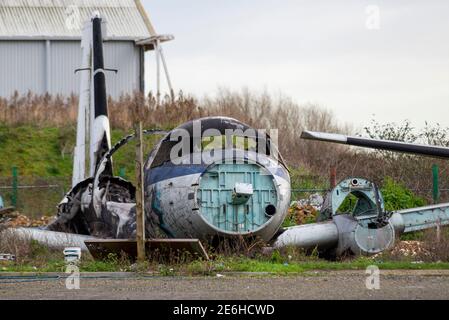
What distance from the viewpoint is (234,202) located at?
1681cm

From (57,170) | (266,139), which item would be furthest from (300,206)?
(57,170)

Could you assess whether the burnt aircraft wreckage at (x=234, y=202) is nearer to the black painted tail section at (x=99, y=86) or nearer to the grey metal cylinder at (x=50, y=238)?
the grey metal cylinder at (x=50, y=238)

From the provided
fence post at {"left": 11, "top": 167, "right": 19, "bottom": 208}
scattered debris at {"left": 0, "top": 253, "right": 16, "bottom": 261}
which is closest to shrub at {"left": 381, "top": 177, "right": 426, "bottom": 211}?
scattered debris at {"left": 0, "top": 253, "right": 16, "bottom": 261}

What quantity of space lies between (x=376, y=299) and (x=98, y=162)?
12551 millimetres

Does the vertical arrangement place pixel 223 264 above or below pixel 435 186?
below

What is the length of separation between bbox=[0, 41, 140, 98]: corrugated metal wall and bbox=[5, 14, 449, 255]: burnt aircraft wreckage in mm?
26906

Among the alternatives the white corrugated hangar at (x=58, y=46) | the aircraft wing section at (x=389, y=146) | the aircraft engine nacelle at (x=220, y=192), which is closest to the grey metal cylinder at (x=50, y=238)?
the aircraft engine nacelle at (x=220, y=192)

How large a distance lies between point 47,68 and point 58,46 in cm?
109

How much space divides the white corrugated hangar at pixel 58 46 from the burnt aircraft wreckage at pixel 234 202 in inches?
1065

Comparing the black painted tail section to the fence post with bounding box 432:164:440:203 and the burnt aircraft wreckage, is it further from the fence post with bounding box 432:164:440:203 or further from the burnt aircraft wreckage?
the fence post with bounding box 432:164:440:203

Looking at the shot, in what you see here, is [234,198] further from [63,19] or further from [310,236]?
[63,19]

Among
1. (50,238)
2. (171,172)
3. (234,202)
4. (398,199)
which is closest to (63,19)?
(398,199)

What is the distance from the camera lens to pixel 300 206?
24.9 m
